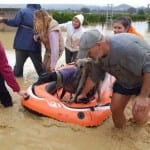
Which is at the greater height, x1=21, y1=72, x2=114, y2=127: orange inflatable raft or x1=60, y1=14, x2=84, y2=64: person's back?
x1=60, y1=14, x2=84, y2=64: person's back

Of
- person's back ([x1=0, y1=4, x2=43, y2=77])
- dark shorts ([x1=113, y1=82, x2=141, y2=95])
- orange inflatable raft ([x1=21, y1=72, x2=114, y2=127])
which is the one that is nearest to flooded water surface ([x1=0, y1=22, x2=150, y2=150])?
orange inflatable raft ([x1=21, y1=72, x2=114, y2=127])

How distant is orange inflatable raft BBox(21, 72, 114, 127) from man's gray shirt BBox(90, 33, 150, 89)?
0.90 m

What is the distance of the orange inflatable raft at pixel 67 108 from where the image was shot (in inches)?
194

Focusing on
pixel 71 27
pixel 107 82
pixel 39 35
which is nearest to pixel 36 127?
pixel 107 82

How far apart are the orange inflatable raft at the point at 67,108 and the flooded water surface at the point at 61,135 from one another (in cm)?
8

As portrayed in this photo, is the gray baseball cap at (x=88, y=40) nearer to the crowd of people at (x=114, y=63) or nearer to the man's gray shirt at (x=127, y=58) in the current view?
the crowd of people at (x=114, y=63)

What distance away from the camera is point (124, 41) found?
13.3 feet

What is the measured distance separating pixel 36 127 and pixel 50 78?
79cm

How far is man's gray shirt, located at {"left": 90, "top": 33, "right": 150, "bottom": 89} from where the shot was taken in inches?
157

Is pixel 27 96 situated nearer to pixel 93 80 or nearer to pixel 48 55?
pixel 93 80

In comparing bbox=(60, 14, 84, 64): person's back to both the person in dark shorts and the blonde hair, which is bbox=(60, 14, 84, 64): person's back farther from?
the person in dark shorts

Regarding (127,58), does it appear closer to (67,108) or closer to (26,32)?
(67,108)

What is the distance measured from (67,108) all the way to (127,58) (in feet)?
4.27

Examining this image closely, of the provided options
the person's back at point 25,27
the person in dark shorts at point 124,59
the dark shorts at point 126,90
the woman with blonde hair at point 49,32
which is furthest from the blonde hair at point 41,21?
the dark shorts at point 126,90
